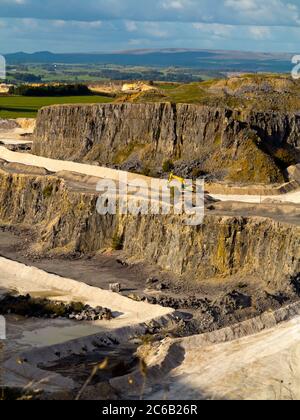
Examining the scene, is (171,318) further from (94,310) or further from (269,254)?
(269,254)

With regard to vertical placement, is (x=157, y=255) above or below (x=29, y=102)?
below

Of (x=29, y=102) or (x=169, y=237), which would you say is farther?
(x=29, y=102)

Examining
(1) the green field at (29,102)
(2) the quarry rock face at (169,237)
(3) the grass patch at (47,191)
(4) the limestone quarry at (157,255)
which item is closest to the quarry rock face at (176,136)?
(4) the limestone quarry at (157,255)

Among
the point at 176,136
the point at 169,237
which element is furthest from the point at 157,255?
the point at 176,136

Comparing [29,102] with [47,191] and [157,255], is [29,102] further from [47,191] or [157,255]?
[157,255]

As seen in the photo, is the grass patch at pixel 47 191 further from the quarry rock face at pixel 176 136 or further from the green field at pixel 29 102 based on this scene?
the green field at pixel 29 102
